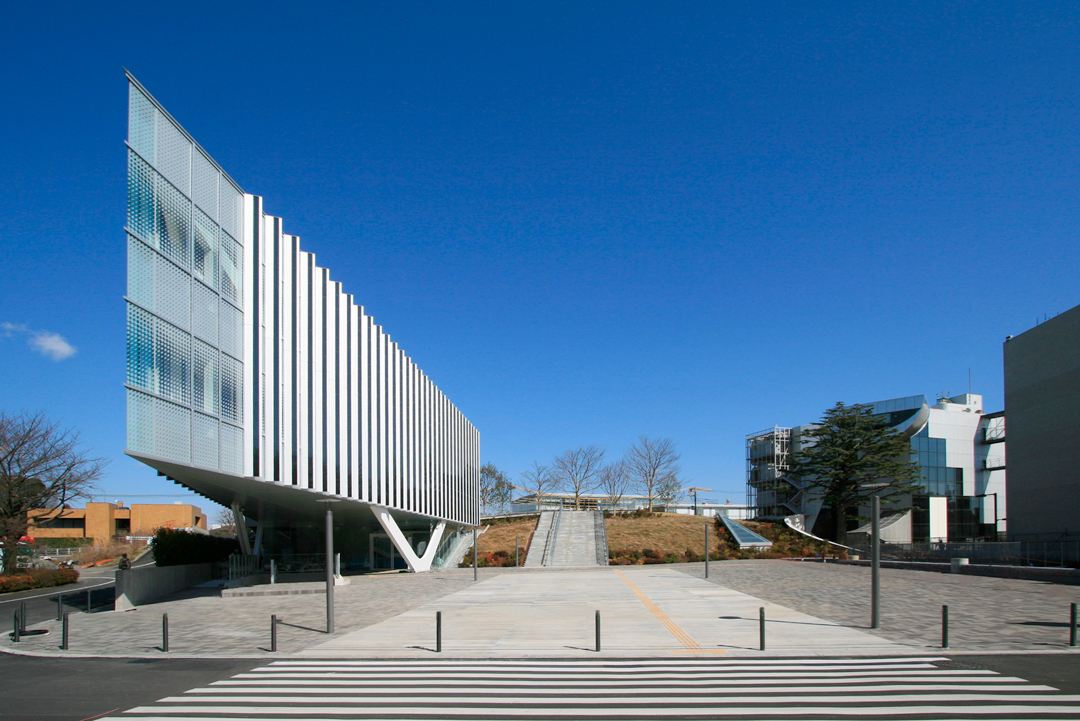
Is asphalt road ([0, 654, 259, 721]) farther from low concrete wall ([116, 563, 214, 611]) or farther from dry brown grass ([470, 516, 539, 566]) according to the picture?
dry brown grass ([470, 516, 539, 566])

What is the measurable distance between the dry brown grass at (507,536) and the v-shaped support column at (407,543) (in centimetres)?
484

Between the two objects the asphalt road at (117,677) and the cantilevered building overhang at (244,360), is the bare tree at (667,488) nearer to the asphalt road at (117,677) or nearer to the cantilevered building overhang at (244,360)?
the cantilevered building overhang at (244,360)

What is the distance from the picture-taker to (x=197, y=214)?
22.4 metres

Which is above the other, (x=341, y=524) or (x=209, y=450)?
(x=209, y=450)

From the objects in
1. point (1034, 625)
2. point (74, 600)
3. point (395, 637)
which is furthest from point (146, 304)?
point (1034, 625)

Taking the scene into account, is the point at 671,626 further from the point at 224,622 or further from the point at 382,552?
the point at 382,552

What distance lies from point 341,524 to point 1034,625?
127ft

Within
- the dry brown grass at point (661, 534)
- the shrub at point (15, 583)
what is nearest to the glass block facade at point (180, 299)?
the shrub at point (15, 583)

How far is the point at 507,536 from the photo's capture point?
60781 millimetres

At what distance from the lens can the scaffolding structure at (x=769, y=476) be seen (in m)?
77.8

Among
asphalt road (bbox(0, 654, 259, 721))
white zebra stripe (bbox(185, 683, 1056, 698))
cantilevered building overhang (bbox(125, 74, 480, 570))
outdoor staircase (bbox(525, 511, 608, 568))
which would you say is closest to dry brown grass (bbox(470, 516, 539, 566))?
outdoor staircase (bbox(525, 511, 608, 568))

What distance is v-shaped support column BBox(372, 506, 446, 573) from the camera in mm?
39156

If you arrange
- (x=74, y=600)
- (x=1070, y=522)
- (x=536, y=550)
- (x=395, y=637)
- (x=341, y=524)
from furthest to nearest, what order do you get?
(x=536, y=550), (x=341, y=524), (x=1070, y=522), (x=74, y=600), (x=395, y=637)

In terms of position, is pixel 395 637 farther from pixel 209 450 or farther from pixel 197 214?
pixel 197 214
